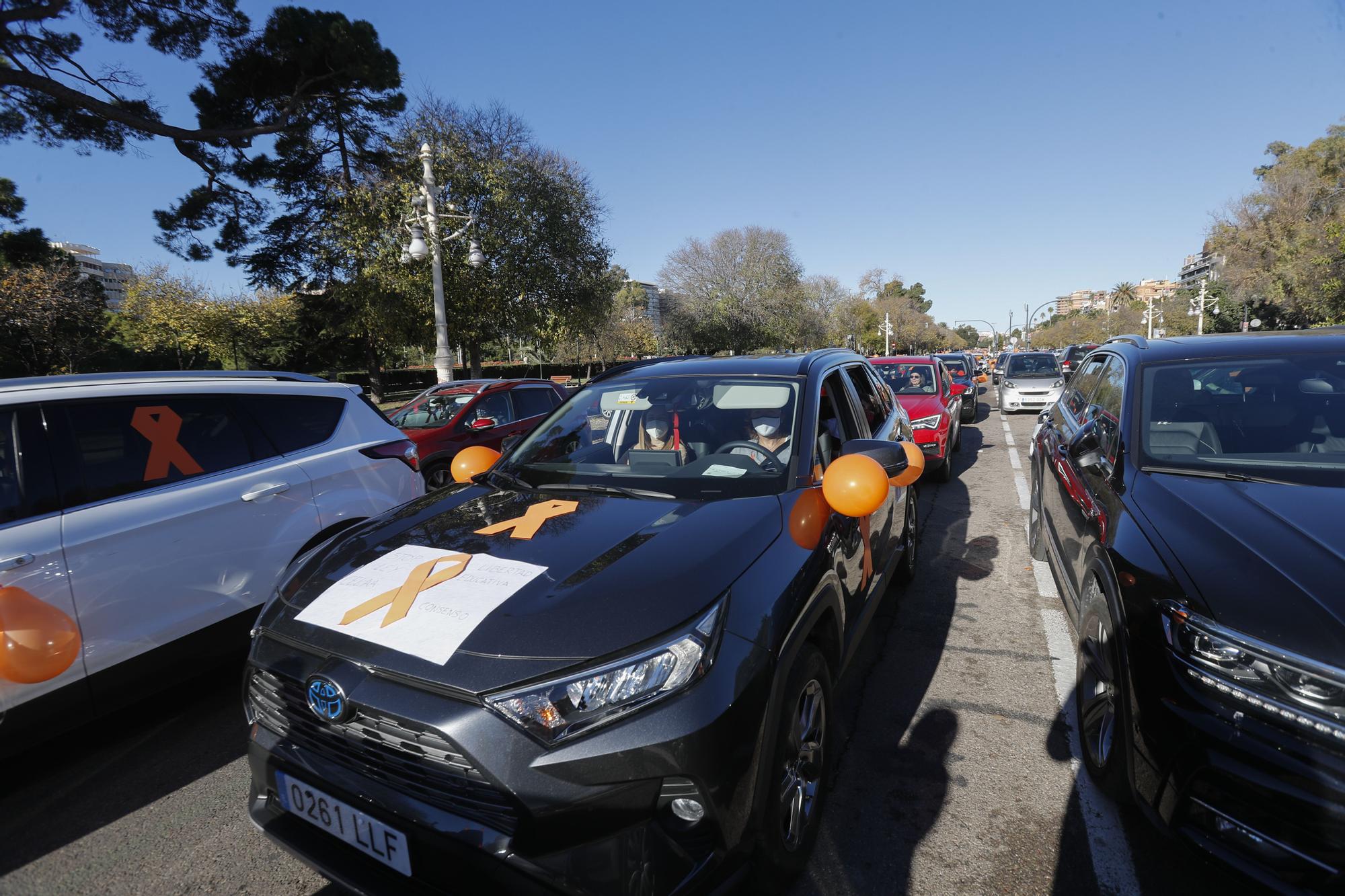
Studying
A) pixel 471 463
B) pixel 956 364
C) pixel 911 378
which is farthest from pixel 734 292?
pixel 471 463

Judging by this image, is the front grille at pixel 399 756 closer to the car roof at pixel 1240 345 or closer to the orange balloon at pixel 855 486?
the orange balloon at pixel 855 486

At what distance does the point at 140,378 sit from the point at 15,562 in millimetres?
1136

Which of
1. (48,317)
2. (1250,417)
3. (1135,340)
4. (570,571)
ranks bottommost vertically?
(570,571)

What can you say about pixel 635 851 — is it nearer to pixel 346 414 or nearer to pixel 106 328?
pixel 346 414

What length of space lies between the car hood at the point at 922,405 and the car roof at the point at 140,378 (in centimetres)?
701

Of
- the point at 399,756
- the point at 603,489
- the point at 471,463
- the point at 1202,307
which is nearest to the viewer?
the point at 399,756

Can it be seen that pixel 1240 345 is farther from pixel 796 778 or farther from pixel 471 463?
pixel 471 463

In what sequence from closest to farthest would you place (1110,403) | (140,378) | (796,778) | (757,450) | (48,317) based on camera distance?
(796,778) → (757,450) → (140,378) → (1110,403) → (48,317)

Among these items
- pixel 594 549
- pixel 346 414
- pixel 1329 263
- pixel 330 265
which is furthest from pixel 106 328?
pixel 1329 263

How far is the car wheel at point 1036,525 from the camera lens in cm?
499

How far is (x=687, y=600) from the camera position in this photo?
183cm

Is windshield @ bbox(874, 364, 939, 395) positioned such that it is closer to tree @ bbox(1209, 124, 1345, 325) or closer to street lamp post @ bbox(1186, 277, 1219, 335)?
tree @ bbox(1209, 124, 1345, 325)

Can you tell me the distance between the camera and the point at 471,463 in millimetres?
3549

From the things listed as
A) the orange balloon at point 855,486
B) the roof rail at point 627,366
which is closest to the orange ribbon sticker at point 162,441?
the roof rail at point 627,366
